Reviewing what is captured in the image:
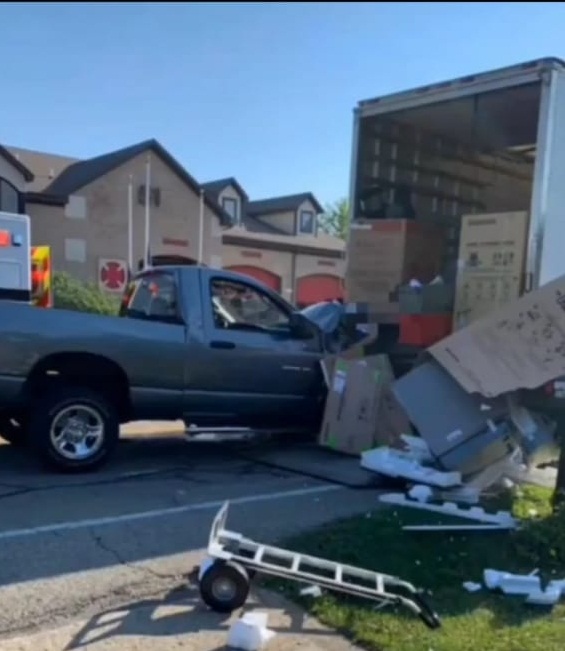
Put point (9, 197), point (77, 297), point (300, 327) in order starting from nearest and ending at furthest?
1. point (300, 327)
2. point (77, 297)
3. point (9, 197)

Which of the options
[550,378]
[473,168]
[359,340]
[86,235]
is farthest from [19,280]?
[86,235]

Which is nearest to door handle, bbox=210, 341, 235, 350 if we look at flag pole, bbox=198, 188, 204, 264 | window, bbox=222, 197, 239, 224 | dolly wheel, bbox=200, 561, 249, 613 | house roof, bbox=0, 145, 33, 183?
dolly wheel, bbox=200, 561, 249, 613

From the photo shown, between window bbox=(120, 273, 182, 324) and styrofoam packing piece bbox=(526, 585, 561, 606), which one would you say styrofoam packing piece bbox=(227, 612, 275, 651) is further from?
window bbox=(120, 273, 182, 324)

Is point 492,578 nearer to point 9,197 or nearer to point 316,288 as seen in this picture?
point 9,197

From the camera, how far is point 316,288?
33.1m

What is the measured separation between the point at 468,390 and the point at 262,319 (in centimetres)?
244

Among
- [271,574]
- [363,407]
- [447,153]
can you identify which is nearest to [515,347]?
[363,407]

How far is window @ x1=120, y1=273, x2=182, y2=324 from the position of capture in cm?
741

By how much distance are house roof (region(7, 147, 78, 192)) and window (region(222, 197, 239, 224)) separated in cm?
649

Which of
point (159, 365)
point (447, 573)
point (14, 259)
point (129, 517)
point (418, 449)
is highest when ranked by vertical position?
point (14, 259)

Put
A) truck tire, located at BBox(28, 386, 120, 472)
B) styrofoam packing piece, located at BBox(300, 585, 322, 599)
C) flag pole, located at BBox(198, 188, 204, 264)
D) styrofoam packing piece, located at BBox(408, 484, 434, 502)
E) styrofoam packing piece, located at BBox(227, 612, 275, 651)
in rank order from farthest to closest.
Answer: flag pole, located at BBox(198, 188, 204, 264)
truck tire, located at BBox(28, 386, 120, 472)
styrofoam packing piece, located at BBox(408, 484, 434, 502)
styrofoam packing piece, located at BBox(300, 585, 322, 599)
styrofoam packing piece, located at BBox(227, 612, 275, 651)

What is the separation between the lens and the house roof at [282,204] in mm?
34531

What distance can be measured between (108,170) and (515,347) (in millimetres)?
21933

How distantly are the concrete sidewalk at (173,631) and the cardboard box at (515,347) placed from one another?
9.70ft
